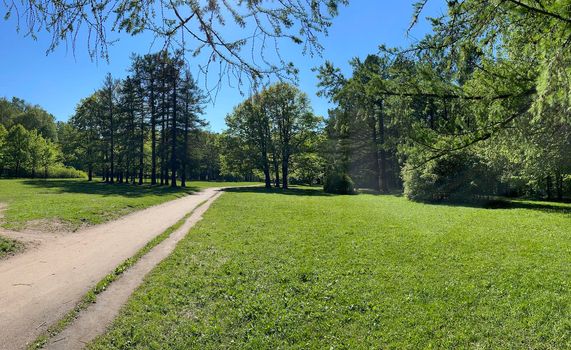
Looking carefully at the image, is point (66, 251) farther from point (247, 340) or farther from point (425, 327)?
point (425, 327)

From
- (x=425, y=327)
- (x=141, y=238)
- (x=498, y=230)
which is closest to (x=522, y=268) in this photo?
(x=425, y=327)

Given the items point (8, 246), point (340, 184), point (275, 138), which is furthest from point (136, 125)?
point (8, 246)

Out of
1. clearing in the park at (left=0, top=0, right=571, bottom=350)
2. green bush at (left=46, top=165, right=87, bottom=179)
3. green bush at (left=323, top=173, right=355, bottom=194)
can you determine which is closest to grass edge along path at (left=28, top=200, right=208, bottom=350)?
clearing in the park at (left=0, top=0, right=571, bottom=350)

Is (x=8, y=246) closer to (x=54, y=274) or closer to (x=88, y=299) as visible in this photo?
(x=54, y=274)

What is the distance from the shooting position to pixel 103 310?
15.6 ft

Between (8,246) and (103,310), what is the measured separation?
A: 4855 mm

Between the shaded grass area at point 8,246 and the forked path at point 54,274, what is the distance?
344 millimetres

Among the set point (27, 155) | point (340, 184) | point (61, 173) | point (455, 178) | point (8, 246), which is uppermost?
point (27, 155)

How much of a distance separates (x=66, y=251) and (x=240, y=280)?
4.84 meters

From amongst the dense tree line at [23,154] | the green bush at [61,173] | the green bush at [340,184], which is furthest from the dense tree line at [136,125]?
the green bush at [340,184]

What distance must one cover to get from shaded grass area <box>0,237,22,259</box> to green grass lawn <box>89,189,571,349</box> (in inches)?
144

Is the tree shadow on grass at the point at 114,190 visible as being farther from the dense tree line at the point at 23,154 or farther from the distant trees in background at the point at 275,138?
the dense tree line at the point at 23,154

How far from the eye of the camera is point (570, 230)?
10.1m

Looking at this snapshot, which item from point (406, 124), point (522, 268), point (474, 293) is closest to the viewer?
point (474, 293)
